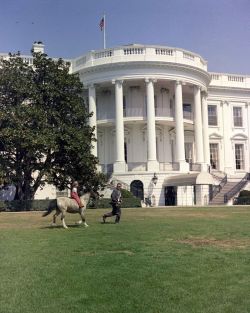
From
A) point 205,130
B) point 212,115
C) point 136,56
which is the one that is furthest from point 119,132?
point 212,115

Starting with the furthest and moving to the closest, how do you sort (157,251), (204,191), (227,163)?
(227,163), (204,191), (157,251)

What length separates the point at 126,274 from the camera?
8.63 metres

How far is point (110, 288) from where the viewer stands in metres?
7.74

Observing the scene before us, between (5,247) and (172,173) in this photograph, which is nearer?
(5,247)

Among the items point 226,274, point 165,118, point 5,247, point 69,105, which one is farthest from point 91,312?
point 165,118

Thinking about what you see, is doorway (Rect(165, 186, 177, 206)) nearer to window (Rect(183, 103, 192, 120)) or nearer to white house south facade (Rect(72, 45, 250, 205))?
white house south facade (Rect(72, 45, 250, 205))

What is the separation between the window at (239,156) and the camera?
56.4 meters

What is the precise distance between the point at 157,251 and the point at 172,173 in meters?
34.6

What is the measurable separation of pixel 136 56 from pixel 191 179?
12.6 meters

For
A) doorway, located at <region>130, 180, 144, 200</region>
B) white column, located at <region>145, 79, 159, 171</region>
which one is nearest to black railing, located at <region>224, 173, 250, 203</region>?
white column, located at <region>145, 79, 159, 171</region>

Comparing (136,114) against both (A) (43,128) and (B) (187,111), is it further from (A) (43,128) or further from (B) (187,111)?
(A) (43,128)

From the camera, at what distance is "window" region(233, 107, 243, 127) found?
56.6 metres

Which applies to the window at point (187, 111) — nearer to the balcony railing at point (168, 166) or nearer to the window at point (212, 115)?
the window at point (212, 115)

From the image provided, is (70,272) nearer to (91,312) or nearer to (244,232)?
(91,312)
